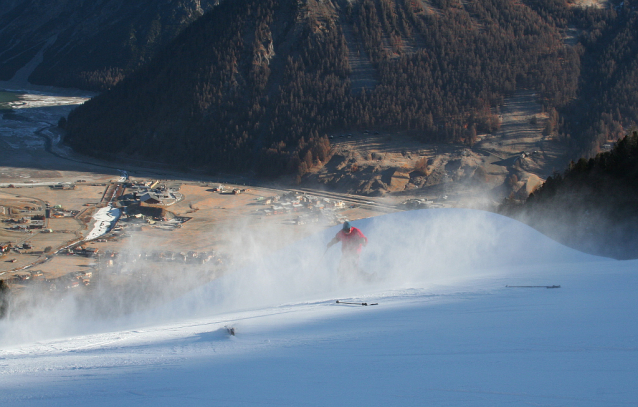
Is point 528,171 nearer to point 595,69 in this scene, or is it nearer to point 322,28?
point 595,69

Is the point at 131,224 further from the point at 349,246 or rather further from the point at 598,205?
the point at 598,205

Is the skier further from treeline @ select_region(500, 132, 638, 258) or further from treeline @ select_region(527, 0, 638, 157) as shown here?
treeline @ select_region(527, 0, 638, 157)

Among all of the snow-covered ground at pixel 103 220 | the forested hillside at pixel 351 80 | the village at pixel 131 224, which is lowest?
the snow-covered ground at pixel 103 220

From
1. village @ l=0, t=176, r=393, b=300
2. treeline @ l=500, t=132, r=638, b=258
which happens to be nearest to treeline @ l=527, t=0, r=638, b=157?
village @ l=0, t=176, r=393, b=300

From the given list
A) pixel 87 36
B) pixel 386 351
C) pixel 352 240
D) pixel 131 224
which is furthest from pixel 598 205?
pixel 87 36

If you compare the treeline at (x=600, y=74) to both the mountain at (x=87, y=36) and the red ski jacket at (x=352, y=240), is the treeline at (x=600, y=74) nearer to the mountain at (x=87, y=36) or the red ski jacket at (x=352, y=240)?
the red ski jacket at (x=352, y=240)

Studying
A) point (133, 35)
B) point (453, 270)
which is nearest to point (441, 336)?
point (453, 270)

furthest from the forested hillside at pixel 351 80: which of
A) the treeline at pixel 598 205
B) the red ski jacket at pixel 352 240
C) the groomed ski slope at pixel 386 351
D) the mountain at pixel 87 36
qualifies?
the mountain at pixel 87 36
